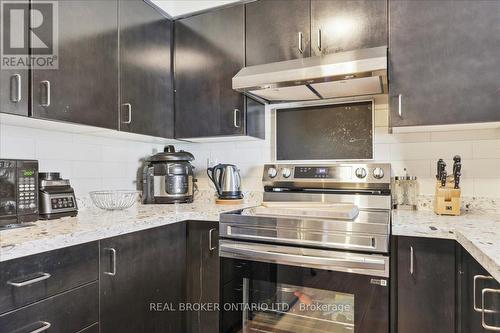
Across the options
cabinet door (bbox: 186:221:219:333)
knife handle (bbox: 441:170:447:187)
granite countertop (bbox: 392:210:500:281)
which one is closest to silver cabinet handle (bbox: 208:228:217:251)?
cabinet door (bbox: 186:221:219:333)

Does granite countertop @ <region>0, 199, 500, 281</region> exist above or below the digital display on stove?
below

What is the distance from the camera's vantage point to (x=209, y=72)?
2.11m

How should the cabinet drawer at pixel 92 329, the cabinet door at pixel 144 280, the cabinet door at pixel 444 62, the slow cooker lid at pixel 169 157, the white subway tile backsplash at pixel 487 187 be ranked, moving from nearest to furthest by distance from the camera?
the cabinet drawer at pixel 92 329 < the cabinet door at pixel 144 280 < the cabinet door at pixel 444 62 < the white subway tile backsplash at pixel 487 187 < the slow cooker lid at pixel 169 157

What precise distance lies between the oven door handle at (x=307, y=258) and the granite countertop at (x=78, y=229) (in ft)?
0.65

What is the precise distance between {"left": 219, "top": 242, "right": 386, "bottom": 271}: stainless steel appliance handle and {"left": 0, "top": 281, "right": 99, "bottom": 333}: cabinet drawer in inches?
24.9

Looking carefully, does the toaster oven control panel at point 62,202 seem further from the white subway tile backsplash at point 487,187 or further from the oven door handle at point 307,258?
the white subway tile backsplash at point 487,187

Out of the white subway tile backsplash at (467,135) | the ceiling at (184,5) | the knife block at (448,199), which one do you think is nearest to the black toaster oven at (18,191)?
the ceiling at (184,5)

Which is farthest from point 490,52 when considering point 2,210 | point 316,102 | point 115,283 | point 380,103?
point 2,210

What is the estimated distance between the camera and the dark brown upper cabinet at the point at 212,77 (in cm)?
204

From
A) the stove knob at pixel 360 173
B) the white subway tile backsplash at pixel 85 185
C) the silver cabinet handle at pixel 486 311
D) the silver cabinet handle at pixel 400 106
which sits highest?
the silver cabinet handle at pixel 400 106

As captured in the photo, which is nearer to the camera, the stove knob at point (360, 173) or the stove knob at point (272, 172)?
the stove knob at point (360, 173)

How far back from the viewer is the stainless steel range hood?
1.55 meters

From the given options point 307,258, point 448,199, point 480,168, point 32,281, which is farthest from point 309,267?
point 480,168

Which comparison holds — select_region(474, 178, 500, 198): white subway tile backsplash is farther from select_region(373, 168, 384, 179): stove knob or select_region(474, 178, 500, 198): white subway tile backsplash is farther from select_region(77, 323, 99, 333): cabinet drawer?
select_region(77, 323, 99, 333): cabinet drawer
